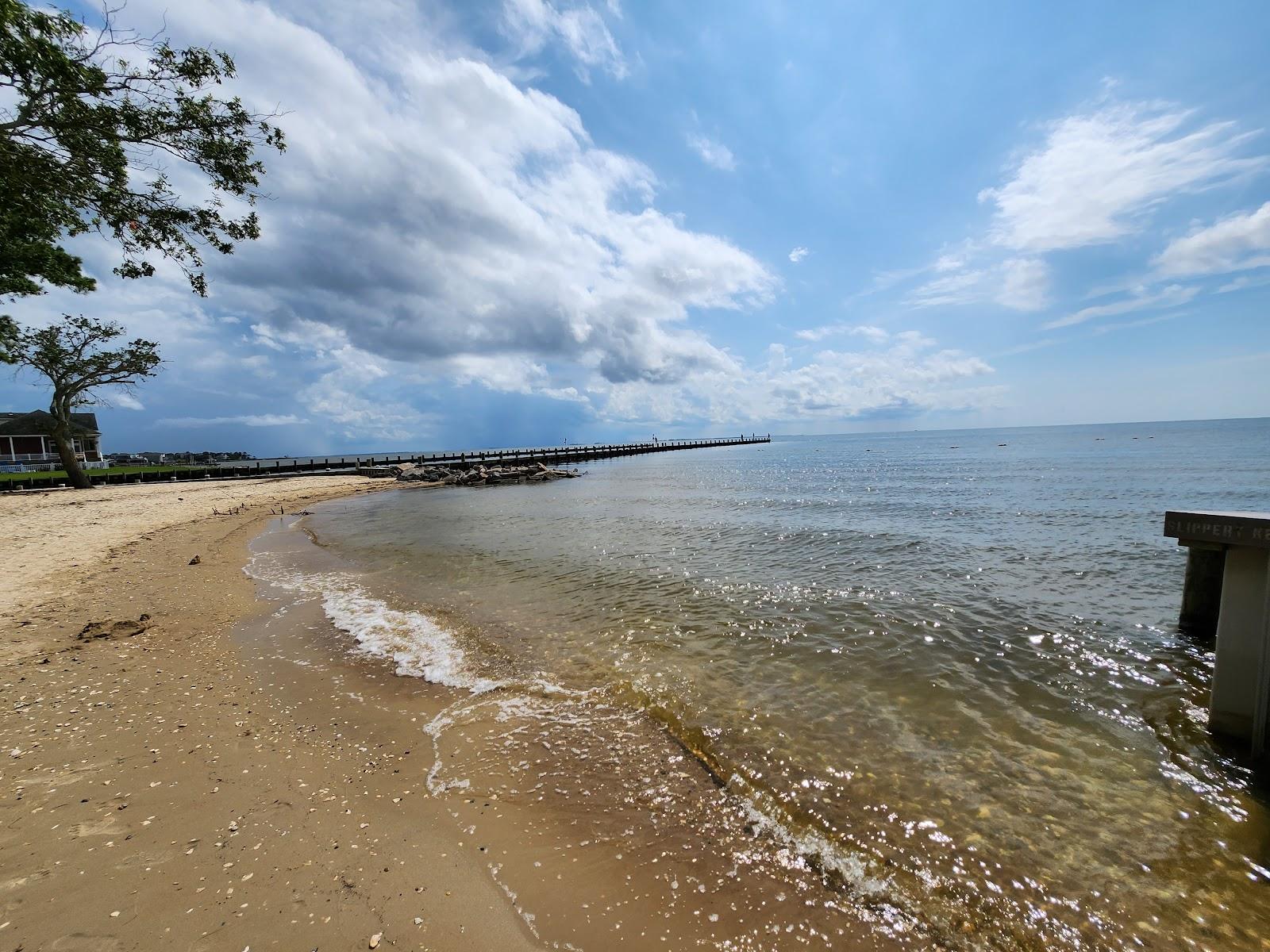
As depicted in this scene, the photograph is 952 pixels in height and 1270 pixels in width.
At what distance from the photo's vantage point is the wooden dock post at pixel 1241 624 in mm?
4766

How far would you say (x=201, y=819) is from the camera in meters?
3.83

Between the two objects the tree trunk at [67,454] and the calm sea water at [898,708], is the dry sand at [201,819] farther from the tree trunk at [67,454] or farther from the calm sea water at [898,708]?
the tree trunk at [67,454]

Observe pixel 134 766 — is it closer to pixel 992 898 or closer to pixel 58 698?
pixel 58 698

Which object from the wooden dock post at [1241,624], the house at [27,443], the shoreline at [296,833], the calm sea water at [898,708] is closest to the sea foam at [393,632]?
the calm sea water at [898,708]

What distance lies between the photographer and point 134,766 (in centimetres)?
446

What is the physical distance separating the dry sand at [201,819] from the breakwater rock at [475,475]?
37.7 m

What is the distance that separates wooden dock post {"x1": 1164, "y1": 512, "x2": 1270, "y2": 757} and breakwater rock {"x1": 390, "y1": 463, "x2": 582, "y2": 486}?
144 ft

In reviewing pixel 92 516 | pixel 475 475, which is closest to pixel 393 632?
pixel 92 516

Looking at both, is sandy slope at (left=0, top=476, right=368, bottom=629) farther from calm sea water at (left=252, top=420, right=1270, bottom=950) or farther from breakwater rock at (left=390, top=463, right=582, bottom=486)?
calm sea water at (left=252, top=420, right=1270, bottom=950)

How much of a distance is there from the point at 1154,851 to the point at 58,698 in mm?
11150

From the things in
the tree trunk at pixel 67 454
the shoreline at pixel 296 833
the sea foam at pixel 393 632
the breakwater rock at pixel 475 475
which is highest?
the tree trunk at pixel 67 454

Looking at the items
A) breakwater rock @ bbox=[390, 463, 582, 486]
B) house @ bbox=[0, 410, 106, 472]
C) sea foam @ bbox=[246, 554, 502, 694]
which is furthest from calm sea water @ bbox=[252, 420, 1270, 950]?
house @ bbox=[0, 410, 106, 472]

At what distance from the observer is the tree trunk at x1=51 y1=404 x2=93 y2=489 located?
116 feet

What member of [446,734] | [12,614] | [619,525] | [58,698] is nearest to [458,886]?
[446,734]
